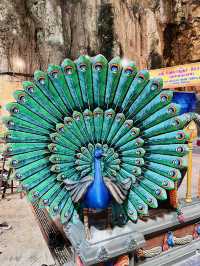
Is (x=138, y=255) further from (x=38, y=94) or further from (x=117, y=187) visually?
(x=38, y=94)

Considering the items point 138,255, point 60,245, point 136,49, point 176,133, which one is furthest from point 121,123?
point 136,49

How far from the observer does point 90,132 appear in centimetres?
256

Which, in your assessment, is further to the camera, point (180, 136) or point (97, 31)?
point (97, 31)

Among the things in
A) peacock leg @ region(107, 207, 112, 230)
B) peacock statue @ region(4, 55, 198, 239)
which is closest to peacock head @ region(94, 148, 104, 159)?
peacock statue @ region(4, 55, 198, 239)

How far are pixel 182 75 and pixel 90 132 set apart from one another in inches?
349

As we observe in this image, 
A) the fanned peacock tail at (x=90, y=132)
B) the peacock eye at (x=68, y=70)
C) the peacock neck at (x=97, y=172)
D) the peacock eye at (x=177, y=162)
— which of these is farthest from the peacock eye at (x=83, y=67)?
the peacock eye at (x=177, y=162)

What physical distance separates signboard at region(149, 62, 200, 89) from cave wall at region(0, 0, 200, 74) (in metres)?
6.43

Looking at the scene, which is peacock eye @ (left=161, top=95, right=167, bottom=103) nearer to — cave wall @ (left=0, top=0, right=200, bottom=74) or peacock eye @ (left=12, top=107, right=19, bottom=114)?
peacock eye @ (left=12, top=107, right=19, bottom=114)

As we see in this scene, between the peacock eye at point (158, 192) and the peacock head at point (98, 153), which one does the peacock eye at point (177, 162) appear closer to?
the peacock eye at point (158, 192)

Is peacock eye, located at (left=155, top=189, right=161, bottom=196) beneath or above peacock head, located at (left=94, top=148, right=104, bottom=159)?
beneath

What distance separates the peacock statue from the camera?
2.44m

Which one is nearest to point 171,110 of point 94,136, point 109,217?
point 94,136

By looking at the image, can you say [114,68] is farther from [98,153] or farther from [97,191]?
[97,191]

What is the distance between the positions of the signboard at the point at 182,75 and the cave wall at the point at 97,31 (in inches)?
253
